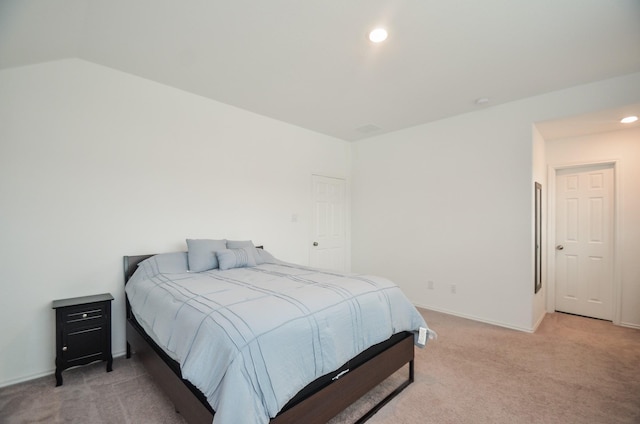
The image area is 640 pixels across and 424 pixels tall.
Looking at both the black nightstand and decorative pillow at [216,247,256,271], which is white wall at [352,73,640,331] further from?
the black nightstand

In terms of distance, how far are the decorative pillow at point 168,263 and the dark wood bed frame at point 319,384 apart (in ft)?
1.60

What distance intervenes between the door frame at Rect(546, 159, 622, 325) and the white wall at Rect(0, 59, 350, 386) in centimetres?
413

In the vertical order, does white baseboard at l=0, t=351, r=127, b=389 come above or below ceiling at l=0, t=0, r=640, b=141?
below

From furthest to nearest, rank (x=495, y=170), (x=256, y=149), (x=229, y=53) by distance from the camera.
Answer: (x=256, y=149) < (x=495, y=170) < (x=229, y=53)

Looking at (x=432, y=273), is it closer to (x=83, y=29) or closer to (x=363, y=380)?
(x=363, y=380)

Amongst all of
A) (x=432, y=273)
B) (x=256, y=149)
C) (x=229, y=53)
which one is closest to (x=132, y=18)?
(x=229, y=53)

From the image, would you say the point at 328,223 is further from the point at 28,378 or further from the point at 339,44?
the point at 28,378

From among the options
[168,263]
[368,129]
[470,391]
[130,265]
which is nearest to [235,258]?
[168,263]

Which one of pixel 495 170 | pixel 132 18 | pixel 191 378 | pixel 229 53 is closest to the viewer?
pixel 191 378

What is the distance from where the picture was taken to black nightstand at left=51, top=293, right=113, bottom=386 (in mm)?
2187

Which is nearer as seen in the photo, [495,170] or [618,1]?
[618,1]

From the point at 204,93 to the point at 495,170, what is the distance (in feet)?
11.8

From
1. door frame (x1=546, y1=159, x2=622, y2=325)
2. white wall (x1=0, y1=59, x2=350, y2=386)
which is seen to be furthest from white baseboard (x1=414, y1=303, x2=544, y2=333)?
white wall (x1=0, y1=59, x2=350, y2=386)

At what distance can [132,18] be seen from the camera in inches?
77.9
